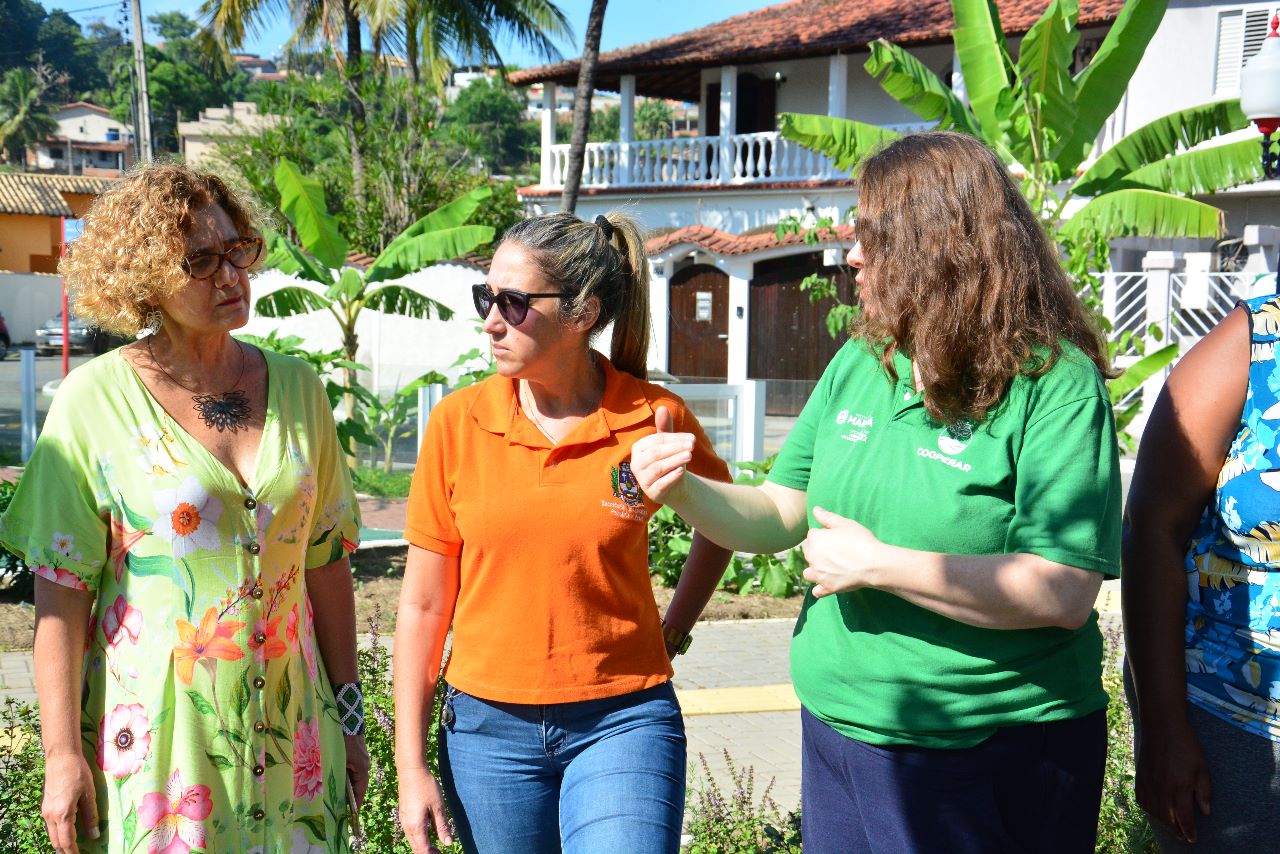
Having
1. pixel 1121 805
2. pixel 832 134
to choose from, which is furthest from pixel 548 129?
pixel 1121 805

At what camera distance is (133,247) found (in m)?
2.49

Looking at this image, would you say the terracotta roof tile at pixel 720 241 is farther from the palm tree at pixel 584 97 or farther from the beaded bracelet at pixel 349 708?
the beaded bracelet at pixel 349 708

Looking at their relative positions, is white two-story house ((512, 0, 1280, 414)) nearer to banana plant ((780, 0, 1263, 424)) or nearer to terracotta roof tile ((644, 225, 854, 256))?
terracotta roof tile ((644, 225, 854, 256))

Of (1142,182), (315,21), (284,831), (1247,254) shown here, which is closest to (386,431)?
(1142,182)

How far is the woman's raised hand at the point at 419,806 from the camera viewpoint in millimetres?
2625

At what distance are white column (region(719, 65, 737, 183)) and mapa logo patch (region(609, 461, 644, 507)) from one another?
23.5 metres

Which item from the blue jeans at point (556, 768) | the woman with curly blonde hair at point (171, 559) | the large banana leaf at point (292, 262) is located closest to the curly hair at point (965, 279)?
the blue jeans at point (556, 768)

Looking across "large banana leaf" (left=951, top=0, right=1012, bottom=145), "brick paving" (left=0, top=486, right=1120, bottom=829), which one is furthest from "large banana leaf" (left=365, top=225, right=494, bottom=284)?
"brick paving" (left=0, top=486, right=1120, bottom=829)

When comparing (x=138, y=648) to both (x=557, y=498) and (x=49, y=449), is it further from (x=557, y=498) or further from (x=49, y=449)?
(x=557, y=498)

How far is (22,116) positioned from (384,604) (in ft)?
311

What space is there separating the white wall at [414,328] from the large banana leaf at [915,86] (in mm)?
14940

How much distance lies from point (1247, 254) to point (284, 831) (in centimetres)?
2179

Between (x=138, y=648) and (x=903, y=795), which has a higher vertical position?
(x=138, y=648)

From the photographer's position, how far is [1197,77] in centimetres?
2155
